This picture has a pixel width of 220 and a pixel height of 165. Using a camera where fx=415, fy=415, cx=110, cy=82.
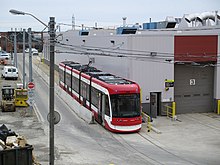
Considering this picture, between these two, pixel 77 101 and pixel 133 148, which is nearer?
pixel 133 148

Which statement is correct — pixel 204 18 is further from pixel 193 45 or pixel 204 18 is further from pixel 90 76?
pixel 90 76

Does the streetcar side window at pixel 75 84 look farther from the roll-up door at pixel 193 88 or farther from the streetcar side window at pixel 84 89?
the roll-up door at pixel 193 88

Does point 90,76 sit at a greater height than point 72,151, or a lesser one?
greater

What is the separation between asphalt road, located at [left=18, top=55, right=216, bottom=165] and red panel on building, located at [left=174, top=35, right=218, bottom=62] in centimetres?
789

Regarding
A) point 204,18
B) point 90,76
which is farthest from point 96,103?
point 204,18

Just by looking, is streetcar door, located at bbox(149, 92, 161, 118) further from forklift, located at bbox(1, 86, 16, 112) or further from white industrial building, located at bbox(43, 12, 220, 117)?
forklift, located at bbox(1, 86, 16, 112)

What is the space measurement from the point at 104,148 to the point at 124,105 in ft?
11.5

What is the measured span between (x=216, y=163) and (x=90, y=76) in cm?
1208

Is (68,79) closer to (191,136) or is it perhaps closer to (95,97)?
(95,97)

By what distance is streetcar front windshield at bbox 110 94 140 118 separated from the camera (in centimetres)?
2280

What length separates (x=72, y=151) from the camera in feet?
63.4

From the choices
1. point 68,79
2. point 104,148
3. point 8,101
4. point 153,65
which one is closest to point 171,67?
point 153,65

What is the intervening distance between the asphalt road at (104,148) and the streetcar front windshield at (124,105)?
1223 mm

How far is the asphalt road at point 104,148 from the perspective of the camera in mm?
17984
